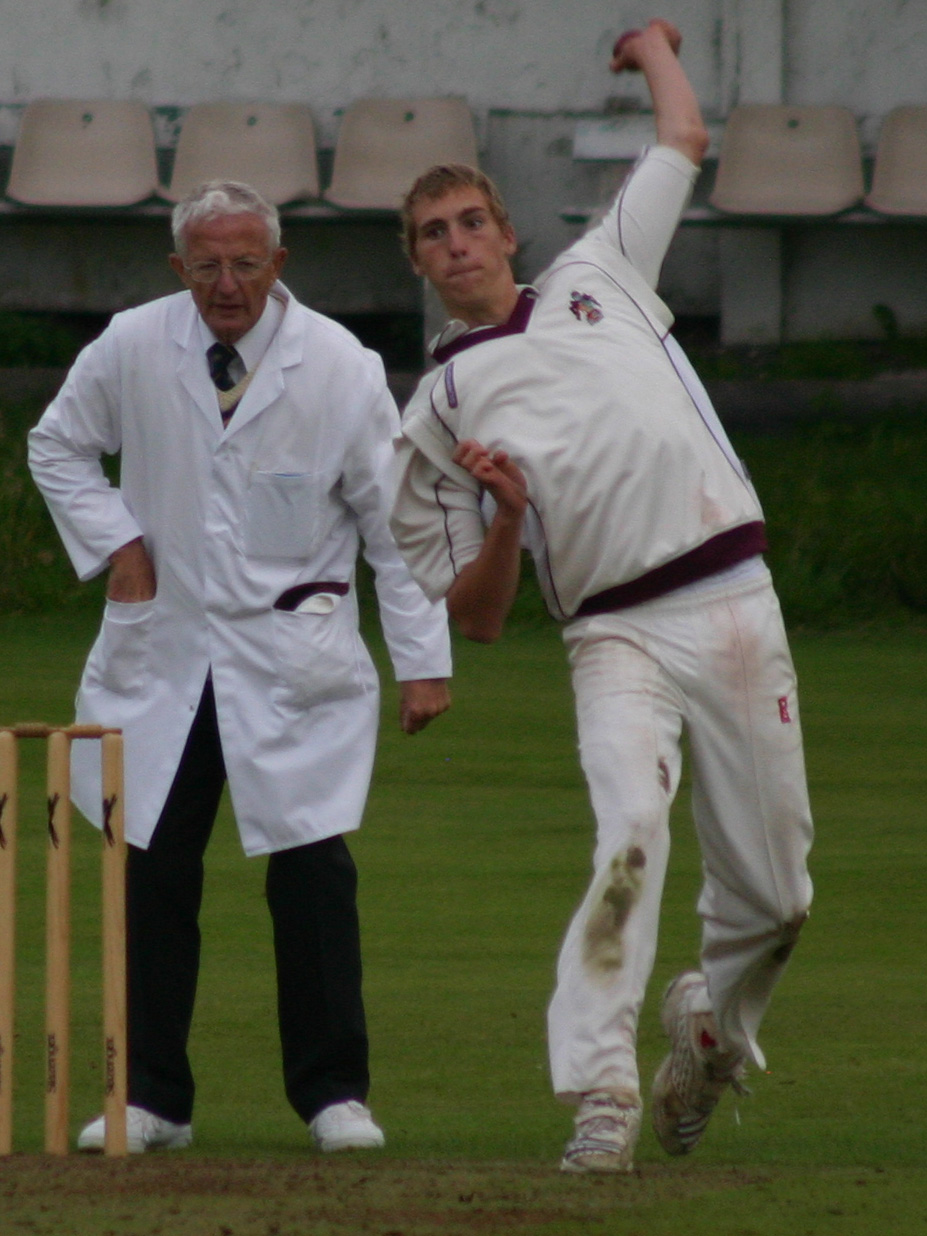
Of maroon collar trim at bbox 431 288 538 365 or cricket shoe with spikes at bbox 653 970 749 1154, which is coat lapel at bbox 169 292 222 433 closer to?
maroon collar trim at bbox 431 288 538 365

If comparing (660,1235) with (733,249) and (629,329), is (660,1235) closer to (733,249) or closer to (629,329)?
(629,329)

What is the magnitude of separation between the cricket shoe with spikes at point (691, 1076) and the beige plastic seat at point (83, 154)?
11.3m

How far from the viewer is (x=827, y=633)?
39.2 feet

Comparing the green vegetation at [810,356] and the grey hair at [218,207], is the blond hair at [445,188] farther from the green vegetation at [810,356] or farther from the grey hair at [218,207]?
the green vegetation at [810,356]

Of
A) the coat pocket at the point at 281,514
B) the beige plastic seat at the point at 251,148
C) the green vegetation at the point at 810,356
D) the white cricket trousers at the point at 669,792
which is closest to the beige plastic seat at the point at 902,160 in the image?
the green vegetation at the point at 810,356

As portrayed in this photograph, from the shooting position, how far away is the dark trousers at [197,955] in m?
4.32

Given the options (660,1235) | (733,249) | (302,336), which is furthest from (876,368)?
(660,1235)

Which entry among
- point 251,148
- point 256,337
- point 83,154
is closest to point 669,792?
point 256,337

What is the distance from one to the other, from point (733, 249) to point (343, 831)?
37.1 feet

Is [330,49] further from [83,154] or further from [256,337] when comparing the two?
[256,337]

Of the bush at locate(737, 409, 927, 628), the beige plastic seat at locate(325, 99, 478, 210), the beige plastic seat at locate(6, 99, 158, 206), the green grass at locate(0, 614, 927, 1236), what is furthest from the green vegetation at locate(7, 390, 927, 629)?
the beige plastic seat at locate(325, 99, 478, 210)

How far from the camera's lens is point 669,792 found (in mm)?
3809

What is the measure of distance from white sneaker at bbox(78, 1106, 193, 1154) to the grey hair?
1.54m

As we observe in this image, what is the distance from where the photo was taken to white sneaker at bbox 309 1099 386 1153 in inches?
164
